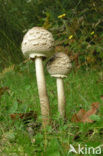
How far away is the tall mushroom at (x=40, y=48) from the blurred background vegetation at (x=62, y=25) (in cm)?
158

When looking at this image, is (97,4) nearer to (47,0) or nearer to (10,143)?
(47,0)

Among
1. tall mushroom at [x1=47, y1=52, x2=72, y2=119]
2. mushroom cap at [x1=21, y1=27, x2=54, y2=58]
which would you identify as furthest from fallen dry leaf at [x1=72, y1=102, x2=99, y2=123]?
mushroom cap at [x1=21, y1=27, x2=54, y2=58]

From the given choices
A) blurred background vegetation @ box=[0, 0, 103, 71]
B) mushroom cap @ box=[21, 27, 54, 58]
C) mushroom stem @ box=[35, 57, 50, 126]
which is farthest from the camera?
blurred background vegetation @ box=[0, 0, 103, 71]

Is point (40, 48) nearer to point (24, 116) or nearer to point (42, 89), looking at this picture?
point (42, 89)

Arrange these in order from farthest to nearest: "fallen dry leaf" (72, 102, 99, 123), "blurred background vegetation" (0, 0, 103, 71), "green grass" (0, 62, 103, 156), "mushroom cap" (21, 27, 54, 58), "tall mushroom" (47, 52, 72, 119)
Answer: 1. "blurred background vegetation" (0, 0, 103, 71)
2. "tall mushroom" (47, 52, 72, 119)
3. "mushroom cap" (21, 27, 54, 58)
4. "fallen dry leaf" (72, 102, 99, 123)
5. "green grass" (0, 62, 103, 156)

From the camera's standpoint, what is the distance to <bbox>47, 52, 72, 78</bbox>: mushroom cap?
2156 mm

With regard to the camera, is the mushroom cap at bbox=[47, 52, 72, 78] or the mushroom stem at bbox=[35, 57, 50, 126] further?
the mushroom cap at bbox=[47, 52, 72, 78]

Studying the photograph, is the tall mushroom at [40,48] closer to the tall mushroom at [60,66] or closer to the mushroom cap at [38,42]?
the mushroom cap at [38,42]

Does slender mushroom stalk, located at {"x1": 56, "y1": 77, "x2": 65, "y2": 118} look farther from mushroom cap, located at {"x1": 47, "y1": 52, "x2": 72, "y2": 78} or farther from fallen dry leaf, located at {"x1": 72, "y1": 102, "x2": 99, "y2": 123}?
fallen dry leaf, located at {"x1": 72, "y1": 102, "x2": 99, "y2": 123}

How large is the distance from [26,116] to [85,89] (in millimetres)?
1392

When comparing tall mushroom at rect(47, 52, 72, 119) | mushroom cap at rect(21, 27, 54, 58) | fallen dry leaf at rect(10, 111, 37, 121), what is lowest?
fallen dry leaf at rect(10, 111, 37, 121)

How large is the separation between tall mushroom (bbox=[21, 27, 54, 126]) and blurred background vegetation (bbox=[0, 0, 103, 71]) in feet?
5.19

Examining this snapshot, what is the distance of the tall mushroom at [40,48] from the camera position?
6.41ft

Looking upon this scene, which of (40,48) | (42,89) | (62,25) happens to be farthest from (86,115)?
(62,25)
